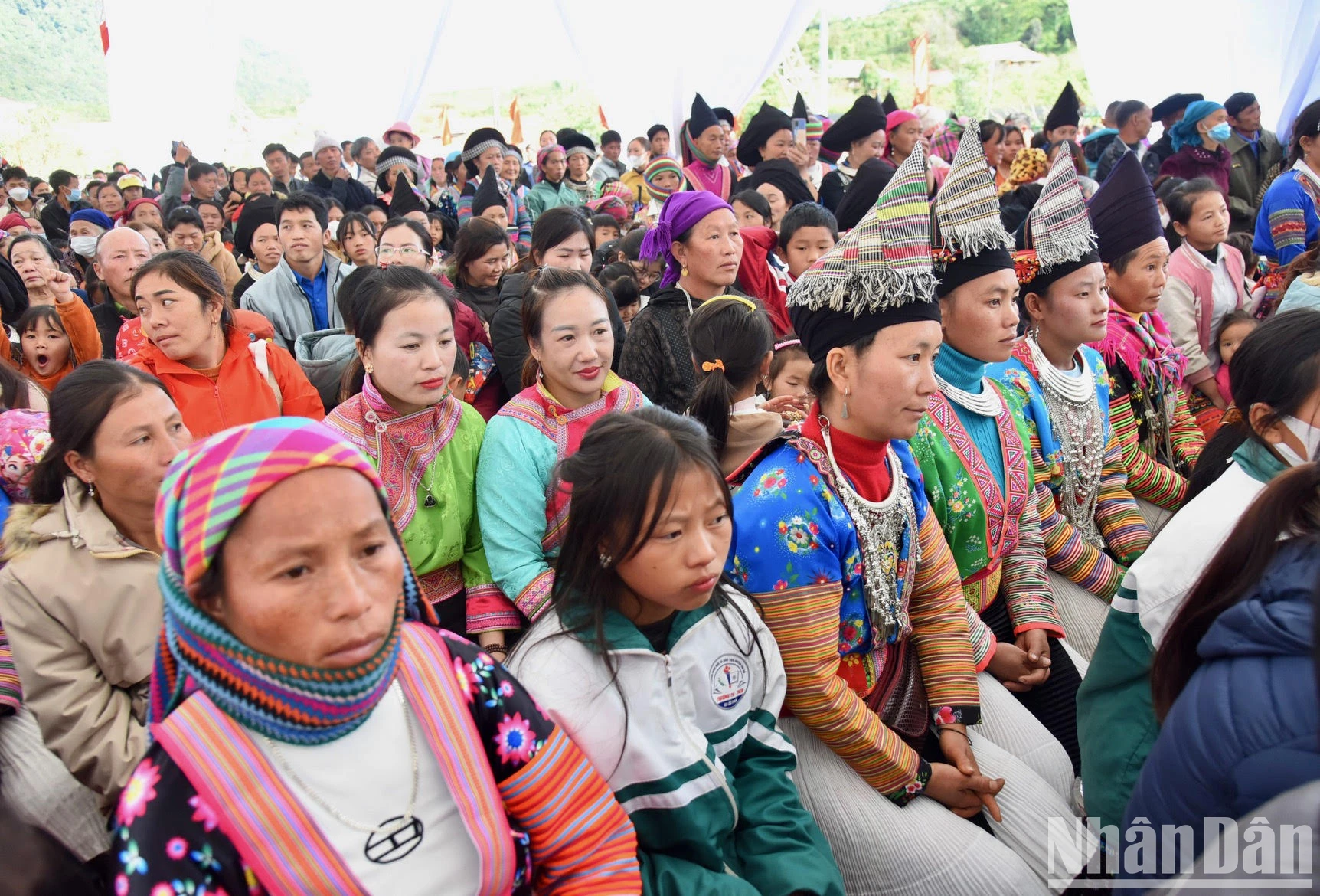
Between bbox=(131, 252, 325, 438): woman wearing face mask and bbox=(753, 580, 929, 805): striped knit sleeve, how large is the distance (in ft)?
6.61

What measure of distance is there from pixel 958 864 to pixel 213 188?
9087mm

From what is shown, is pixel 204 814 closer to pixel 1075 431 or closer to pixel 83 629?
pixel 83 629

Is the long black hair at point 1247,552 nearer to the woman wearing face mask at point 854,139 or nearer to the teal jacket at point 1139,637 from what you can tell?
the teal jacket at point 1139,637

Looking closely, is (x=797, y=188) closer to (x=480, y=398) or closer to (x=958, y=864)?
(x=480, y=398)

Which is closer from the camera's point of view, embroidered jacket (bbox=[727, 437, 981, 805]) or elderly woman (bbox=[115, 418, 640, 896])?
elderly woman (bbox=[115, 418, 640, 896])

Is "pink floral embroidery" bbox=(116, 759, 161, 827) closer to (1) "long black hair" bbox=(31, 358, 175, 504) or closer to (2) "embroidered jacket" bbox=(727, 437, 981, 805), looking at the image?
(1) "long black hair" bbox=(31, 358, 175, 504)

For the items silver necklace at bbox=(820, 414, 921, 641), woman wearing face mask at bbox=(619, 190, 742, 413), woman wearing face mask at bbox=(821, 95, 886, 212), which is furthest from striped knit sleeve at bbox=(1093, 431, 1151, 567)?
woman wearing face mask at bbox=(821, 95, 886, 212)

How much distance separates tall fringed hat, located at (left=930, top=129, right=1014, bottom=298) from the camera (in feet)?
8.27

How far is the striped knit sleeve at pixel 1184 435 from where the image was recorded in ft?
11.5

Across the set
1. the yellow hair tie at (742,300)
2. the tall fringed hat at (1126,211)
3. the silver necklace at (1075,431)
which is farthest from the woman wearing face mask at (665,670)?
the tall fringed hat at (1126,211)

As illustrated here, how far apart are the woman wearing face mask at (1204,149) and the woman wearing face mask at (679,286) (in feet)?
17.6

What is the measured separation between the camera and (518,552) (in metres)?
2.44

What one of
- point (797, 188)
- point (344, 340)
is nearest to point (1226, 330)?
point (797, 188)

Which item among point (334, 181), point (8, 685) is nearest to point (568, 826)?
point (8, 685)
